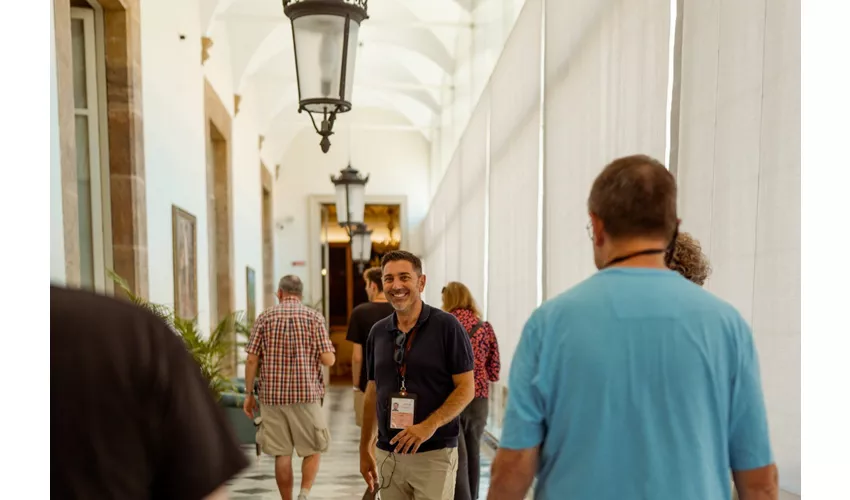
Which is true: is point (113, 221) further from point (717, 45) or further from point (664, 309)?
point (664, 309)

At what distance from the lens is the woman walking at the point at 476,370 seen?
4668 mm

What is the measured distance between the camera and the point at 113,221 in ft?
19.7

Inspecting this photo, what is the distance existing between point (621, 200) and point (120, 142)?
214 inches

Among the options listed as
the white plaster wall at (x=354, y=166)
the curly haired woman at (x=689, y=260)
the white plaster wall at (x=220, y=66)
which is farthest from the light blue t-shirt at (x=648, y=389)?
the white plaster wall at (x=354, y=166)

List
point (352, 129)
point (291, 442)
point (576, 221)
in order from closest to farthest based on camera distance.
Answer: point (576, 221), point (291, 442), point (352, 129)

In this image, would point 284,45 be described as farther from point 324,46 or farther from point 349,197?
point 324,46

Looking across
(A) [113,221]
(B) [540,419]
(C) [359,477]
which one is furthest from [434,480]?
(A) [113,221]

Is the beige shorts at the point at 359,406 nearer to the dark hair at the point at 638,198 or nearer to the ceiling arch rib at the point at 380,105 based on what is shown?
the dark hair at the point at 638,198

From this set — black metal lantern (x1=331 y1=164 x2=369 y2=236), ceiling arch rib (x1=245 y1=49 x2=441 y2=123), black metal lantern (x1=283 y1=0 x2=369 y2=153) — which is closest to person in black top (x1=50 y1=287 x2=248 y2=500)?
black metal lantern (x1=283 y1=0 x2=369 y2=153)

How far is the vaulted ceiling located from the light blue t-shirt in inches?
347

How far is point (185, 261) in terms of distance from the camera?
26.3ft

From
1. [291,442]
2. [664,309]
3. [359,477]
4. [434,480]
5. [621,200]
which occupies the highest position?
[621,200]

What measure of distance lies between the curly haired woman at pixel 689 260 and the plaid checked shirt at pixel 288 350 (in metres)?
3.38

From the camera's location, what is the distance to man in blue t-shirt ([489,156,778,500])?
1.42 metres
